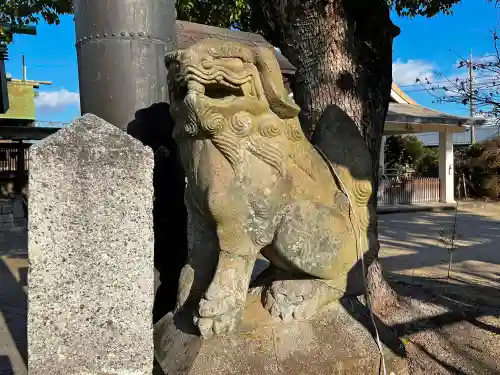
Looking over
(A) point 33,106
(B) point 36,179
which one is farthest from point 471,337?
(A) point 33,106

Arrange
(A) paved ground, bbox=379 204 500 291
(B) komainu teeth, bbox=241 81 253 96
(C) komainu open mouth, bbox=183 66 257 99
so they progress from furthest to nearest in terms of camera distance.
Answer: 1. (A) paved ground, bbox=379 204 500 291
2. (B) komainu teeth, bbox=241 81 253 96
3. (C) komainu open mouth, bbox=183 66 257 99

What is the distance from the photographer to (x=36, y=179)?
1.73 m

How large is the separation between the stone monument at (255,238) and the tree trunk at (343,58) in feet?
4.70

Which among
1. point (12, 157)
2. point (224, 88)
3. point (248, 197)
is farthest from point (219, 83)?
point (12, 157)

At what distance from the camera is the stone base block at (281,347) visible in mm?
2168

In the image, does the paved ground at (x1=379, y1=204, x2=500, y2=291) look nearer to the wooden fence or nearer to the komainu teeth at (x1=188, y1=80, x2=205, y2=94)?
the komainu teeth at (x1=188, y1=80, x2=205, y2=94)

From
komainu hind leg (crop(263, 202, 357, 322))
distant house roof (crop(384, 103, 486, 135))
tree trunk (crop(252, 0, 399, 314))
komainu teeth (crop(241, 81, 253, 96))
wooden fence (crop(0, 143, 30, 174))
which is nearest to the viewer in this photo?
komainu teeth (crop(241, 81, 253, 96))

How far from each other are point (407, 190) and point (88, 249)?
47.6ft

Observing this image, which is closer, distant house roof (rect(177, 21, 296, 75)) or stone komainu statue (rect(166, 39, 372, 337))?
stone komainu statue (rect(166, 39, 372, 337))

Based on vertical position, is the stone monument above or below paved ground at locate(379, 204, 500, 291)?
above

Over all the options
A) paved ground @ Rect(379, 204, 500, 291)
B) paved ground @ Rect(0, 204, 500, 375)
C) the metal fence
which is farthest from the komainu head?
the metal fence

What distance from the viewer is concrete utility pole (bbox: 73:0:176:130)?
256cm

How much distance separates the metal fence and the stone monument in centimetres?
1280

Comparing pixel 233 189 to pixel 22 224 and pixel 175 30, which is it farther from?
pixel 22 224
